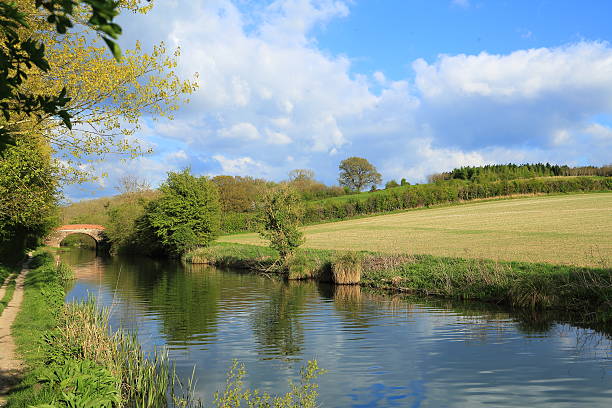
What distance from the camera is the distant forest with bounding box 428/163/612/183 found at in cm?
7788

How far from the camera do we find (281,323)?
17.0 m

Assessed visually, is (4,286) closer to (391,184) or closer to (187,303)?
(187,303)

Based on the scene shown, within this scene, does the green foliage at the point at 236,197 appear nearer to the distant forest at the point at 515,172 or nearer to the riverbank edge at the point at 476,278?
the distant forest at the point at 515,172

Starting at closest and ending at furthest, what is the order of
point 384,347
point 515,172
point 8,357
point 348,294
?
point 8,357 → point 384,347 → point 348,294 → point 515,172

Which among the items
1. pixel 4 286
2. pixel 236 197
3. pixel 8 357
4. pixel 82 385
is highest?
pixel 236 197

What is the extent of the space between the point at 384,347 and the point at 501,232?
30.3m

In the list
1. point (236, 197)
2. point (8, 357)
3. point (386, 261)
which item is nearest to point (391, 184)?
point (236, 197)

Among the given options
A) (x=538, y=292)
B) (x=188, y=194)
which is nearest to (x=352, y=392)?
(x=538, y=292)

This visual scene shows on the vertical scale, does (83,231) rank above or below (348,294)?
above

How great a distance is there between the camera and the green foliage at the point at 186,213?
48000 millimetres

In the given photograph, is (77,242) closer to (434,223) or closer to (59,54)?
(434,223)

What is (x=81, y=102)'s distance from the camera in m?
9.50

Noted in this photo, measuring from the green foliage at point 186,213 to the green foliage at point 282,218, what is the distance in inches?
776

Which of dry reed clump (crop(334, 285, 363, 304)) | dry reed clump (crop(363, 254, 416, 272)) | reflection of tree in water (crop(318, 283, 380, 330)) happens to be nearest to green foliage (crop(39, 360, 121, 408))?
reflection of tree in water (crop(318, 283, 380, 330))
